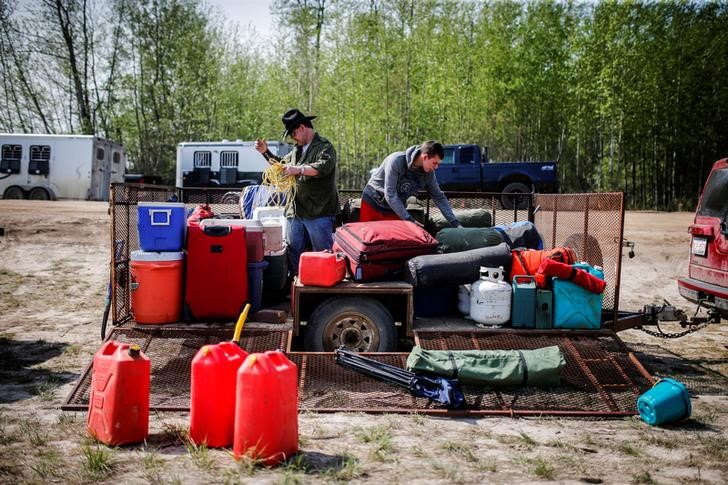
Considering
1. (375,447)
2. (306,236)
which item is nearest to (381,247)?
(306,236)

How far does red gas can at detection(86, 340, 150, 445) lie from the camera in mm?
4020

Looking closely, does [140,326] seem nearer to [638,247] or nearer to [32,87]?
[638,247]

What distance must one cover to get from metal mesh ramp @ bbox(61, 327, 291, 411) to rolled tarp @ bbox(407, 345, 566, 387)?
4.19ft

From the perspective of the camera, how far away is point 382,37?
28.9 meters

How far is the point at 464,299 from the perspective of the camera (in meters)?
6.30

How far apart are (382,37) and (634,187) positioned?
1263 cm

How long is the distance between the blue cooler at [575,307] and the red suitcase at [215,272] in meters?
2.93

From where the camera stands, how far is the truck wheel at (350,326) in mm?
5867

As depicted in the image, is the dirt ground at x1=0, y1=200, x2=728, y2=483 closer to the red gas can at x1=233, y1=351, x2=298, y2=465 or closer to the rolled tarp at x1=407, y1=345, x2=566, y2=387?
the red gas can at x1=233, y1=351, x2=298, y2=465

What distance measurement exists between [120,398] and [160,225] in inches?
87.5

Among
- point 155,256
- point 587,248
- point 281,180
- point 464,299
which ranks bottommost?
point 464,299

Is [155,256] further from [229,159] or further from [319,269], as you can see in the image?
[229,159]

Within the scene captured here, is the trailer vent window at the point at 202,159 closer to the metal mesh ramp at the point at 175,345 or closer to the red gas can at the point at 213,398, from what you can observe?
the metal mesh ramp at the point at 175,345

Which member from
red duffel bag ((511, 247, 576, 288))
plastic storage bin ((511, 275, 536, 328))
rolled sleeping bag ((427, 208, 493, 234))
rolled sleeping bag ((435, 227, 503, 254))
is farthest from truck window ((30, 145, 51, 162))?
plastic storage bin ((511, 275, 536, 328))
